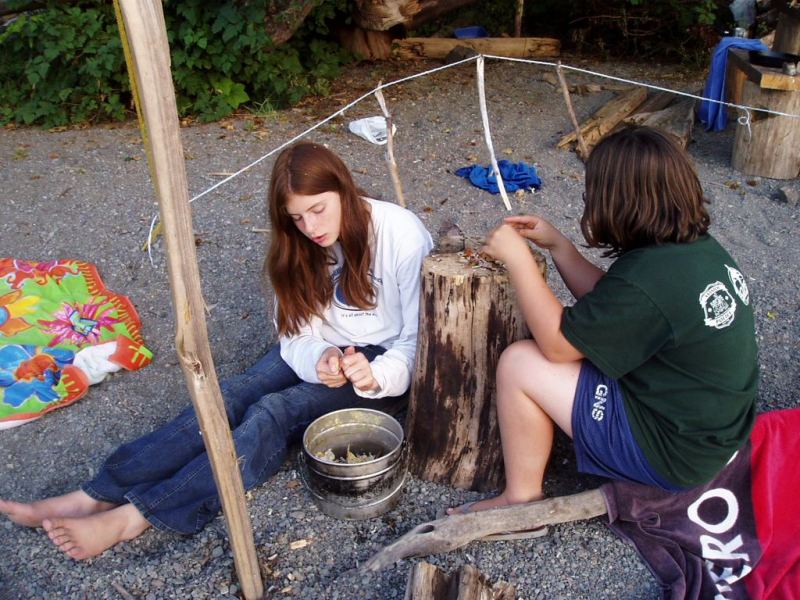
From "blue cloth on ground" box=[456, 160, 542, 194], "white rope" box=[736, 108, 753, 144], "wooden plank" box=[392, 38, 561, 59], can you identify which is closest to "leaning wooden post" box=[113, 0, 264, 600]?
"blue cloth on ground" box=[456, 160, 542, 194]

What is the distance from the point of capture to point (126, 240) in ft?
14.2

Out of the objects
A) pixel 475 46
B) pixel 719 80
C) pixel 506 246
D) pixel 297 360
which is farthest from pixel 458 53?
pixel 506 246

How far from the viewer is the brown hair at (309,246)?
88.3 inches

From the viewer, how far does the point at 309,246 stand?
8.04 feet

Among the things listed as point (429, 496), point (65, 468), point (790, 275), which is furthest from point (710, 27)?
point (65, 468)

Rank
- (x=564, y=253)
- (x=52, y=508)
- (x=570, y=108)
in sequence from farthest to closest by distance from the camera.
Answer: (x=570, y=108) → (x=564, y=253) → (x=52, y=508)

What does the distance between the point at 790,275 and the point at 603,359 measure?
2404mm

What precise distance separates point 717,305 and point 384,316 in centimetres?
109

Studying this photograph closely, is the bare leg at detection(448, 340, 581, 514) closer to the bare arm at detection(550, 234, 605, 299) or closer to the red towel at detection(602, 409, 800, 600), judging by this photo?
the red towel at detection(602, 409, 800, 600)

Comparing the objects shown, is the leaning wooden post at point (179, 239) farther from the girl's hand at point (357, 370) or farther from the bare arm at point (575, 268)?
the bare arm at point (575, 268)

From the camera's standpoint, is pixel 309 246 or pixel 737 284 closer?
pixel 737 284

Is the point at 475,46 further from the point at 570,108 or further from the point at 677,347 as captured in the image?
the point at 677,347

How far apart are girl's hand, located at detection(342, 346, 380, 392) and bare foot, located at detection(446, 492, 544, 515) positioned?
464 mm

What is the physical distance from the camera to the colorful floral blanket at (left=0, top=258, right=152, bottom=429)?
2.91m
